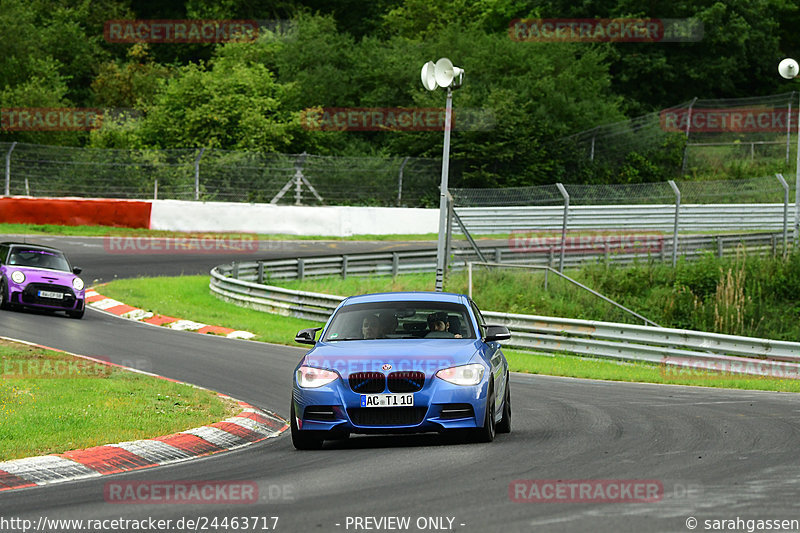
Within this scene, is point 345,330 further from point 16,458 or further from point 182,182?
point 182,182

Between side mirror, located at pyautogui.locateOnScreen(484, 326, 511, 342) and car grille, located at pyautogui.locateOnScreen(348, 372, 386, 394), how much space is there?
146 cm

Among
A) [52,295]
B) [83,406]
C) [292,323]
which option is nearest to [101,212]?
[292,323]

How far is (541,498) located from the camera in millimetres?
6965

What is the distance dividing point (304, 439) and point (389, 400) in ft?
2.85

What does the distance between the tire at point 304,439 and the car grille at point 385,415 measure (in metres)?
0.43

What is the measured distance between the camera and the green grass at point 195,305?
77.4 ft

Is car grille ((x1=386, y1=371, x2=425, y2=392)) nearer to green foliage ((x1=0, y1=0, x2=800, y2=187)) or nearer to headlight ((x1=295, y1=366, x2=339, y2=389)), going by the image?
headlight ((x1=295, y1=366, x2=339, y2=389))

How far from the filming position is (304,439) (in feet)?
31.7

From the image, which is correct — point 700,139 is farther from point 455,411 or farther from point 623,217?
point 455,411

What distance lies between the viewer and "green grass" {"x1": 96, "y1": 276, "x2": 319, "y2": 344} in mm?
23578

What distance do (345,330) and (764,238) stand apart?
71.7ft

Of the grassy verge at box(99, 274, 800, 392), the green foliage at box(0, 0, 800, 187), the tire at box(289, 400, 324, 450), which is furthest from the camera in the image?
the green foliage at box(0, 0, 800, 187)

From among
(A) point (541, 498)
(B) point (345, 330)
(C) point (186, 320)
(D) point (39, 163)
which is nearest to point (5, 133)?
(D) point (39, 163)

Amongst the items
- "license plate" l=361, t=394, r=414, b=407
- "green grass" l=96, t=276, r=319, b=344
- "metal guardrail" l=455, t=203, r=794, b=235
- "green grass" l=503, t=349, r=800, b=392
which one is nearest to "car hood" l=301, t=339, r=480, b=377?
"license plate" l=361, t=394, r=414, b=407
